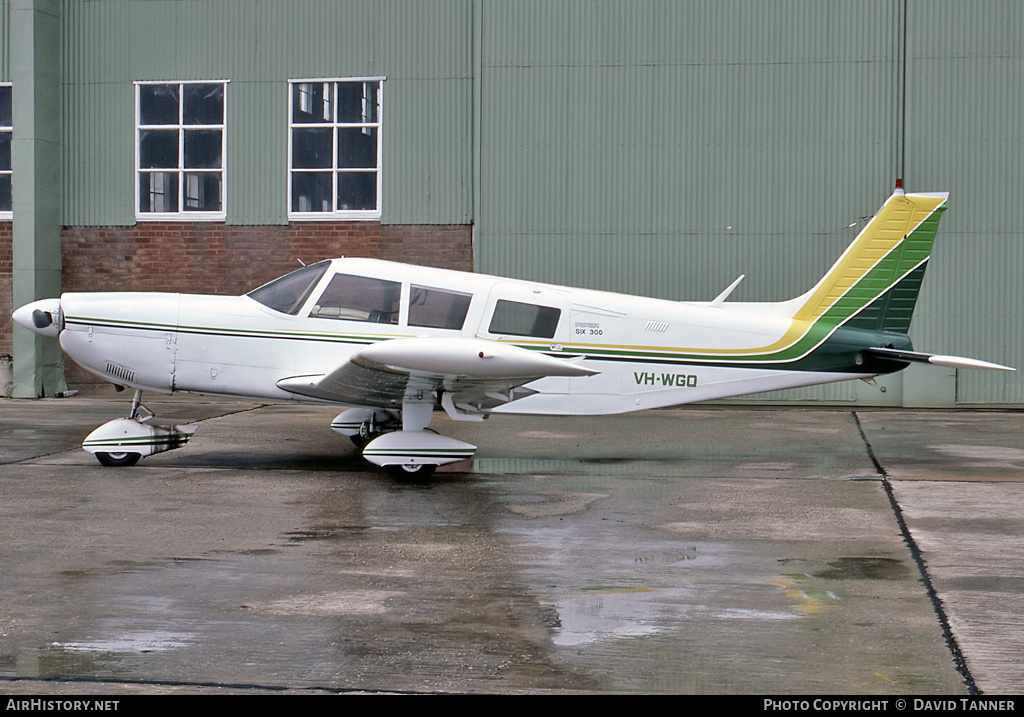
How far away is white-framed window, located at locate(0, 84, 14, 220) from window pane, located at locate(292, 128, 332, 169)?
503 cm

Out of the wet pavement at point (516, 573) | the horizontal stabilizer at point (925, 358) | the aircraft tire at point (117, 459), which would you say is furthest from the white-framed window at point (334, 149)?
the horizontal stabilizer at point (925, 358)

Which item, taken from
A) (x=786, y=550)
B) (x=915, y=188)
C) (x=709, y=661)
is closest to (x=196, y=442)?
(x=786, y=550)

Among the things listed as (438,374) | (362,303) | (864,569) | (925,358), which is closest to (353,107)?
(362,303)

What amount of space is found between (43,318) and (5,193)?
10658 millimetres

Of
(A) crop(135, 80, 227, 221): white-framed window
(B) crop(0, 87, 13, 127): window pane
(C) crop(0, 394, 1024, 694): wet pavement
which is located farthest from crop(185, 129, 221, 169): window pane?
(C) crop(0, 394, 1024, 694): wet pavement

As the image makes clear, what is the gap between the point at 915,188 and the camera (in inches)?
648

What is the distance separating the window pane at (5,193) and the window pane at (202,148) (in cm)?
334

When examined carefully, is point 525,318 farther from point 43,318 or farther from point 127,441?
point 43,318

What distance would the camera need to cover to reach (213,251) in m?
18.1

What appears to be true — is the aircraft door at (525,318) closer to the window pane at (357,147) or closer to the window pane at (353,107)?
the window pane at (357,147)

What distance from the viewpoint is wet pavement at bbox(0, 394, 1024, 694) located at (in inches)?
169

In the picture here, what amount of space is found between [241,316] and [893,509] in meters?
5.77

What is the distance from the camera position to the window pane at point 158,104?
1817cm

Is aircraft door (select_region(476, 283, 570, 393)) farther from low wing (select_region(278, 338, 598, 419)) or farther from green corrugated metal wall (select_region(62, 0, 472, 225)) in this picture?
green corrugated metal wall (select_region(62, 0, 472, 225))
